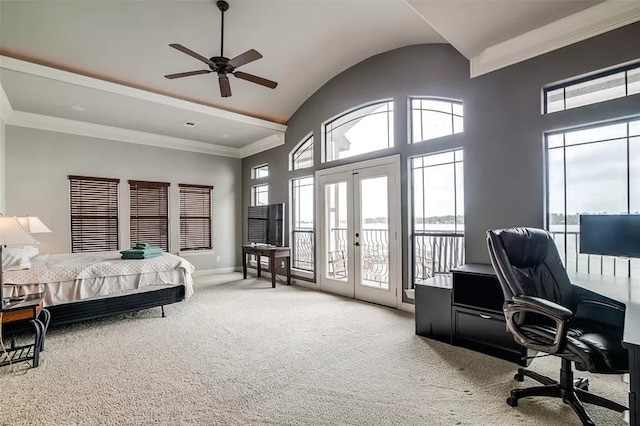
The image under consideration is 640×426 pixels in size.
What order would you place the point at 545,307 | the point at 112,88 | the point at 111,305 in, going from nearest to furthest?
the point at 545,307 < the point at 111,305 < the point at 112,88

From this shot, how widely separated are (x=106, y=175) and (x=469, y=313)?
640 centimetres

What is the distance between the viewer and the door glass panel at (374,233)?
455cm

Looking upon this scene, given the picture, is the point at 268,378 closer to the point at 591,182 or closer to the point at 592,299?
the point at 592,299

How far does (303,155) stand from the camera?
6211mm

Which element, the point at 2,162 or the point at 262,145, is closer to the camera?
the point at 2,162

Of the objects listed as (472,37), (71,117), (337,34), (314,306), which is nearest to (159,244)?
(71,117)

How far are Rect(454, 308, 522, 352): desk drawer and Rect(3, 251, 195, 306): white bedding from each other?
336cm

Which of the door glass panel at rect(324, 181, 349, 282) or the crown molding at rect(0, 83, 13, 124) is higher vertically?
the crown molding at rect(0, 83, 13, 124)

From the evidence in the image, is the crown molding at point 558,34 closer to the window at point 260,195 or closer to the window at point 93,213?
the window at point 260,195

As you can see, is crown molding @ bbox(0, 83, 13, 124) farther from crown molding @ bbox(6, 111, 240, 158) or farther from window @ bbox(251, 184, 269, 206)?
window @ bbox(251, 184, 269, 206)

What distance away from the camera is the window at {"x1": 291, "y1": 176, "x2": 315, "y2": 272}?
5.94 metres

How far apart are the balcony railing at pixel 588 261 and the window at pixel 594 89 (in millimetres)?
1217

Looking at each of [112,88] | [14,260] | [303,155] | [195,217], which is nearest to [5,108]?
[112,88]

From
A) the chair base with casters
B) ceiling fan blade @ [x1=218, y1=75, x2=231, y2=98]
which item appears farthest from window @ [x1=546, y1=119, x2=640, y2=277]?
ceiling fan blade @ [x1=218, y1=75, x2=231, y2=98]
